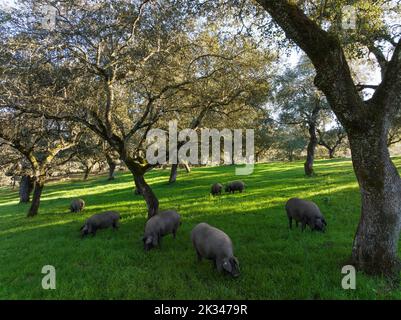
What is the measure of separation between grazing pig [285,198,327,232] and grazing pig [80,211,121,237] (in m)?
8.80

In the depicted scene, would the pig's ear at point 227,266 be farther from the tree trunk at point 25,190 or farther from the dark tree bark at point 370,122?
the tree trunk at point 25,190

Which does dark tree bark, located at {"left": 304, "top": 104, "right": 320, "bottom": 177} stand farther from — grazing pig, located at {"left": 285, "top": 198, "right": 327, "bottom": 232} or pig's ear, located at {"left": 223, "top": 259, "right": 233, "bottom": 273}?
pig's ear, located at {"left": 223, "top": 259, "right": 233, "bottom": 273}

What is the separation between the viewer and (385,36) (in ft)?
37.6

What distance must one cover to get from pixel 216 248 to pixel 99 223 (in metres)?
8.22

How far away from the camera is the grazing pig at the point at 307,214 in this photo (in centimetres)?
1222

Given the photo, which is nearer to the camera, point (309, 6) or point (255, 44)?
point (309, 6)

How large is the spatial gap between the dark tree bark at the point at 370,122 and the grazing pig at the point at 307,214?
4427 mm

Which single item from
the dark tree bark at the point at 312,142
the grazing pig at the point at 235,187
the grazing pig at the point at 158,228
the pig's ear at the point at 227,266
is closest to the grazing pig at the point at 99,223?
the grazing pig at the point at 158,228

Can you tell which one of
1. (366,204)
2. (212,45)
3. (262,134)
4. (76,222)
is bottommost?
(76,222)

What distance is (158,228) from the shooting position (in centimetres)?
1204
